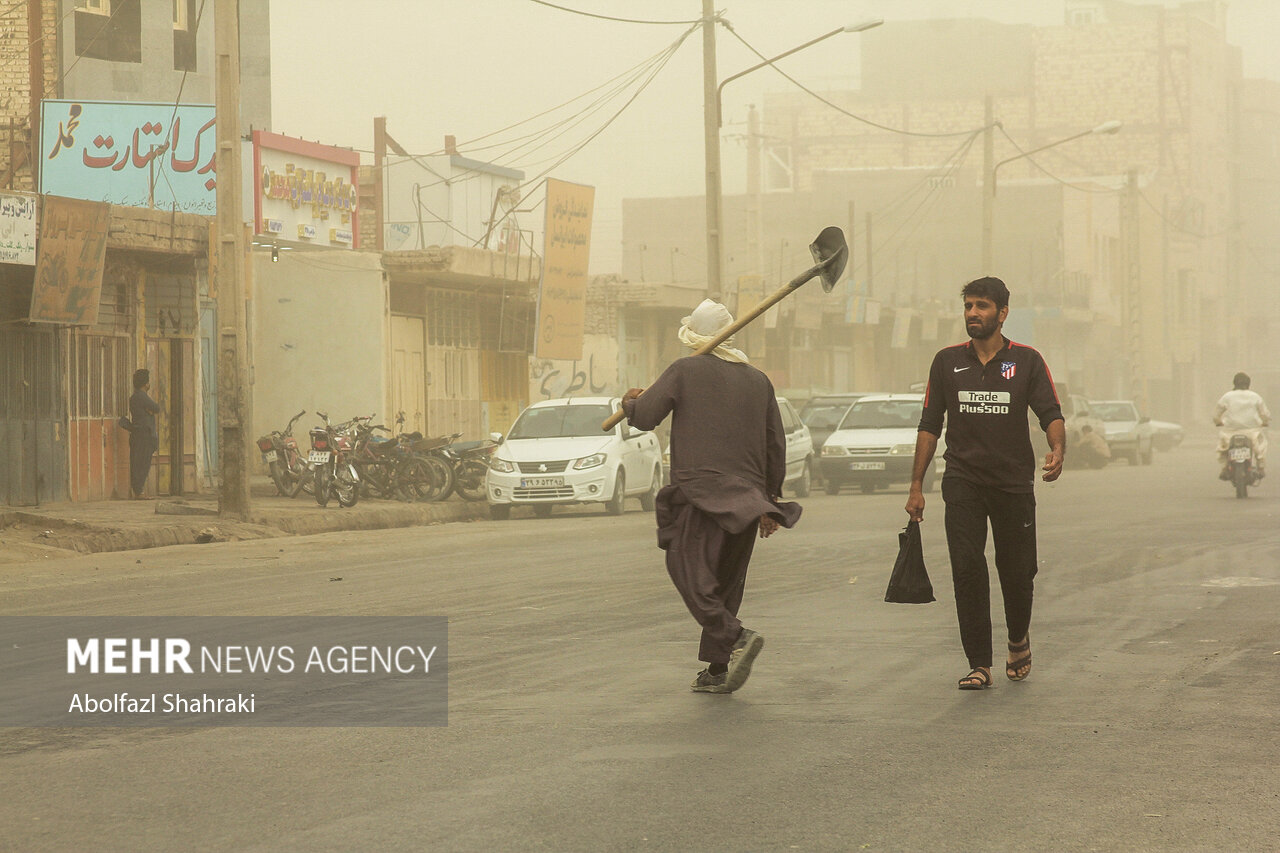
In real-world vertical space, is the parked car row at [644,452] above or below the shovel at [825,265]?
below

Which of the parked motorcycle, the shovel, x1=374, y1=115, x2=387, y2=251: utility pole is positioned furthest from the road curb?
x1=374, y1=115, x2=387, y2=251: utility pole

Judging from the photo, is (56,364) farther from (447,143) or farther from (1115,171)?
(1115,171)

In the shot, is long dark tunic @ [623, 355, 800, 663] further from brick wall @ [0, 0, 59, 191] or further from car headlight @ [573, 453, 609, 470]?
brick wall @ [0, 0, 59, 191]

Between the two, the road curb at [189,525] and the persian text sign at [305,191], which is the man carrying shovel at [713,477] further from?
the persian text sign at [305,191]

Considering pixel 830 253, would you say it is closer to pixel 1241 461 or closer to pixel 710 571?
pixel 710 571

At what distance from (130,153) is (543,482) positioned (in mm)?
11047

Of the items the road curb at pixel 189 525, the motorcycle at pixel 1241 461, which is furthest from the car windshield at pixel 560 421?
the motorcycle at pixel 1241 461

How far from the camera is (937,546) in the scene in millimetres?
15492

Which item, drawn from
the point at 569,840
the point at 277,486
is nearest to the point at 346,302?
the point at 277,486

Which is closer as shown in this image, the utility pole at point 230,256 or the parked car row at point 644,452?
the utility pole at point 230,256

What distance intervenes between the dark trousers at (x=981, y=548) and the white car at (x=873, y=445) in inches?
735

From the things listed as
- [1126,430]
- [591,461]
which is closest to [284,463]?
[591,461]

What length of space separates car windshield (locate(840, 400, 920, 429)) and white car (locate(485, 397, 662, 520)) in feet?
18.9

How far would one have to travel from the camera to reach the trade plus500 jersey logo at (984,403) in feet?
24.5
